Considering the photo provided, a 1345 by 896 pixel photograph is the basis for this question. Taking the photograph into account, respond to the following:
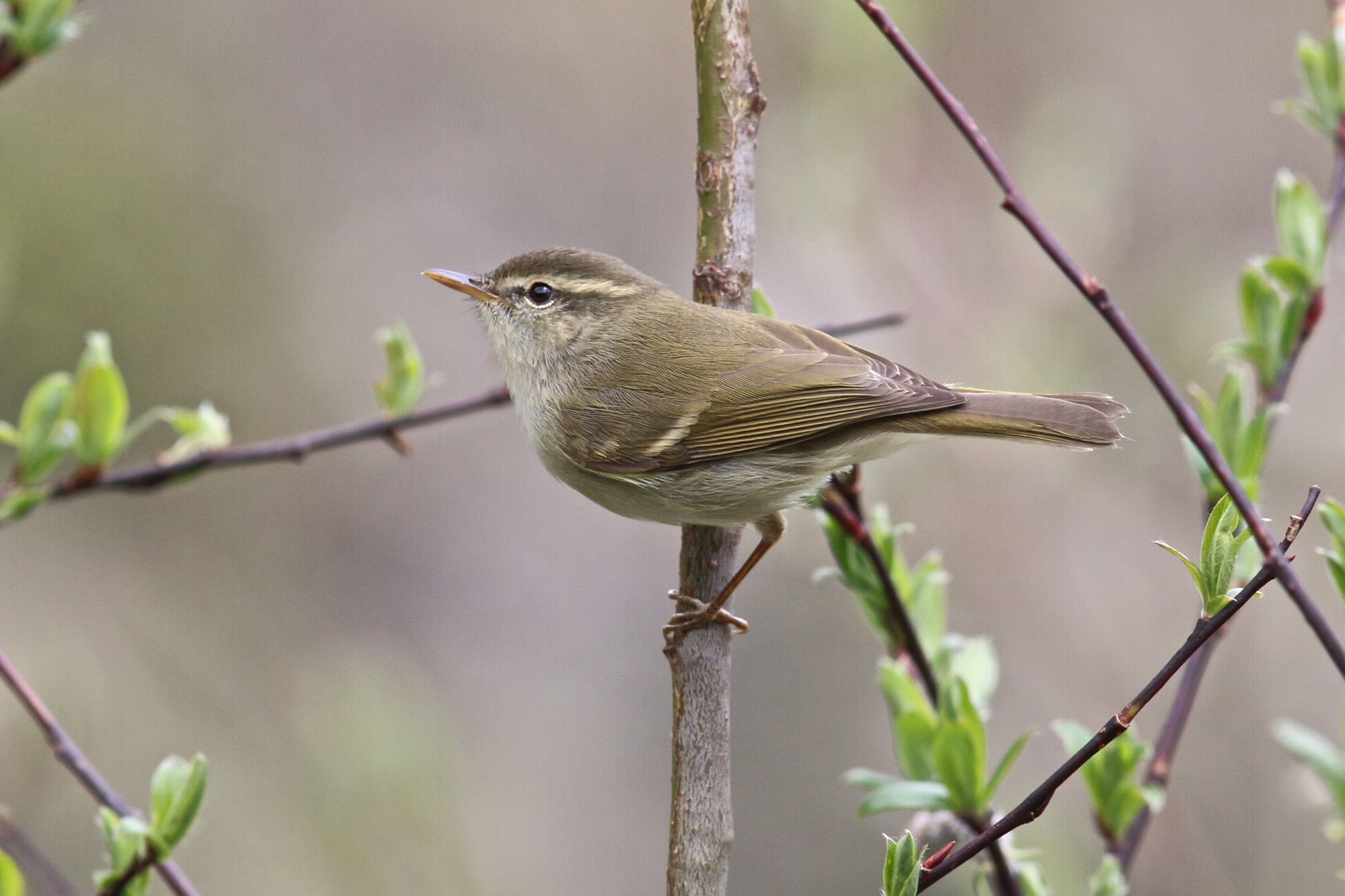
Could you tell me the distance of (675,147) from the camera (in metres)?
6.75

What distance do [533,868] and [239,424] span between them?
2.45 meters

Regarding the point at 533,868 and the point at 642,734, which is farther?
the point at 642,734

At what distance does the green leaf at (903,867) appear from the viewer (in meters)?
1.43

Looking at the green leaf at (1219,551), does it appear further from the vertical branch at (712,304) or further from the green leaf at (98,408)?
the green leaf at (98,408)

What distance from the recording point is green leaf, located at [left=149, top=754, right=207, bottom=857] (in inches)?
68.2

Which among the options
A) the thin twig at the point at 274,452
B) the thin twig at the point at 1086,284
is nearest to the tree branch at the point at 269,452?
the thin twig at the point at 274,452

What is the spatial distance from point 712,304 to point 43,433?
123 cm

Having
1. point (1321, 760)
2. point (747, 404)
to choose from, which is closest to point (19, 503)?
point (747, 404)

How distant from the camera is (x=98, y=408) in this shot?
6.74 ft

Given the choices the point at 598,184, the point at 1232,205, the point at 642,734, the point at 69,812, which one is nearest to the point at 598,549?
the point at 642,734

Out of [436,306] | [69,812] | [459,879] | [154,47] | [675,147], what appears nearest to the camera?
[459,879]

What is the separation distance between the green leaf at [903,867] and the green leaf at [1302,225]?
1.32 metres

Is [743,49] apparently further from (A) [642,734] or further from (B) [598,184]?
(B) [598,184]

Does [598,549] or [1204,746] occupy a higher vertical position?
[598,549]
